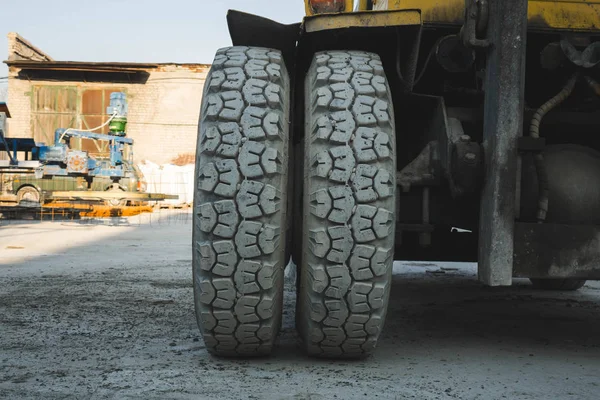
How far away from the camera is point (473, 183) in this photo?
2.86 metres

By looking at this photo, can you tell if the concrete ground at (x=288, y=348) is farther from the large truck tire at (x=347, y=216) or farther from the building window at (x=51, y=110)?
the building window at (x=51, y=110)

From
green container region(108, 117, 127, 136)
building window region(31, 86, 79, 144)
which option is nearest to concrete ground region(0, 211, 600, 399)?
green container region(108, 117, 127, 136)

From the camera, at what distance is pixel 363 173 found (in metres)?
2.61

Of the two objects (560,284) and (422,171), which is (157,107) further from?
(422,171)

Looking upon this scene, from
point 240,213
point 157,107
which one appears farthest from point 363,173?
point 157,107

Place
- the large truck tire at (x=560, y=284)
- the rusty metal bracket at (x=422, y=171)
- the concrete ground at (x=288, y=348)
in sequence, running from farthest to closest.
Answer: the large truck tire at (x=560, y=284)
the rusty metal bracket at (x=422, y=171)
the concrete ground at (x=288, y=348)

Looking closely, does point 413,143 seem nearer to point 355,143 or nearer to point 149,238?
point 355,143

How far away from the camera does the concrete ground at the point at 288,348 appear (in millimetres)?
2533

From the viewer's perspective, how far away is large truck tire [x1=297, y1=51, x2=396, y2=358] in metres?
2.59

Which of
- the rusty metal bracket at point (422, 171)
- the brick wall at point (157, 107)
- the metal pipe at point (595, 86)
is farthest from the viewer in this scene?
the brick wall at point (157, 107)

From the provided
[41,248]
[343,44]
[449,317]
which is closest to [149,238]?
[41,248]

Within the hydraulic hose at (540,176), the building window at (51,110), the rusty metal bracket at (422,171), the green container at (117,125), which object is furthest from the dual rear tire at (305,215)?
the building window at (51,110)

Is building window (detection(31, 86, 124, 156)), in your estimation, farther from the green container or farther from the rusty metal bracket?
the rusty metal bracket

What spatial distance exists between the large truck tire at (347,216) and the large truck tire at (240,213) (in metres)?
0.13
